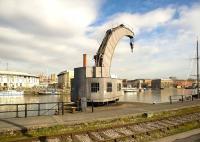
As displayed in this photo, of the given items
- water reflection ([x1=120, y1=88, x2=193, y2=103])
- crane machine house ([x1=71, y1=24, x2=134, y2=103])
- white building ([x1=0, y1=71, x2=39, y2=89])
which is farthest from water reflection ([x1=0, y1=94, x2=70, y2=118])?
white building ([x1=0, y1=71, x2=39, y2=89])

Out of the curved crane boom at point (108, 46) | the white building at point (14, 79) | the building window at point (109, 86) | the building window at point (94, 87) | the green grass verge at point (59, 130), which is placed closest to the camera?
the green grass verge at point (59, 130)

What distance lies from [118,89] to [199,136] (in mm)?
24167

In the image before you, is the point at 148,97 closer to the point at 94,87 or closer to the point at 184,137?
the point at 94,87

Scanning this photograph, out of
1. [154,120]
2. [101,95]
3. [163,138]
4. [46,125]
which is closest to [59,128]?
[46,125]

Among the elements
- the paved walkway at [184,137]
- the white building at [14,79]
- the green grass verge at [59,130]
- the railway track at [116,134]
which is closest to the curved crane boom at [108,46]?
the green grass verge at [59,130]

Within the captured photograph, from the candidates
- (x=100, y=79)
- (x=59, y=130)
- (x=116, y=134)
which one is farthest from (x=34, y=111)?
(x=116, y=134)

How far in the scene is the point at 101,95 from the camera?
112ft

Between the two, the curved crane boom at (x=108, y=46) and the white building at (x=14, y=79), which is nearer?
the curved crane boom at (x=108, y=46)

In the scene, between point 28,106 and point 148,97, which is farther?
point 148,97

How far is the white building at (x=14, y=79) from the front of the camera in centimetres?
16300

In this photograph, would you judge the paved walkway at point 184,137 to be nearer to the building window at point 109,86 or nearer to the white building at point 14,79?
the building window at point 109,86

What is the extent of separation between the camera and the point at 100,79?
34469mm

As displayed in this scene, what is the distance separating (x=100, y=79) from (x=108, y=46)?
6329 millimetres

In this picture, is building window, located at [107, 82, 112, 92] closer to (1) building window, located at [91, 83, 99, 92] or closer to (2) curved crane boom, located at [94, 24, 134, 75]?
(1) building window, located at [91, 83, 99, 92]
